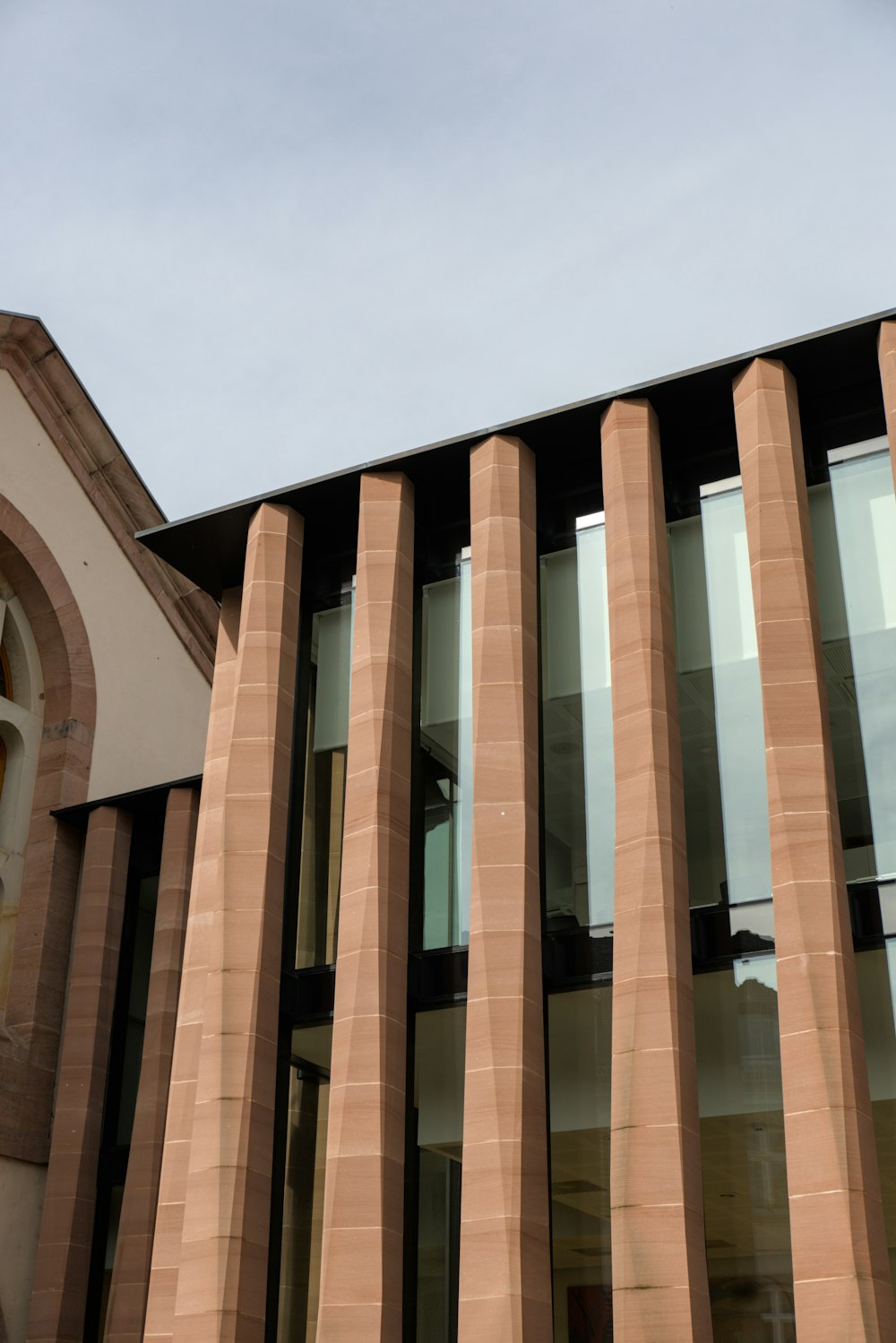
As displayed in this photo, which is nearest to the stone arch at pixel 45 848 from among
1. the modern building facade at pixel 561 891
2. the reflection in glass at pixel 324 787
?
the modern building facade at pixel 561 891

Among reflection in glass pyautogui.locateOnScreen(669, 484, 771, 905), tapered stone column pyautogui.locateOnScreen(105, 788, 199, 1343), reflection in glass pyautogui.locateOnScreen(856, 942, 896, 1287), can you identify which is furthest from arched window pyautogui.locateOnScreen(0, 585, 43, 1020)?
reflection in glass pyautogui.locateOnScreen(856, 942, 896, 1287)

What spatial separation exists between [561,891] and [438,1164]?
2545mm

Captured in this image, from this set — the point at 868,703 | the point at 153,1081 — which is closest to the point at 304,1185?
the point at 153,1081

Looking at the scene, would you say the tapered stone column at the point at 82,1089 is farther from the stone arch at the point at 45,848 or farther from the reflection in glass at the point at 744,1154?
the reflection in glass at the point at 744,1154

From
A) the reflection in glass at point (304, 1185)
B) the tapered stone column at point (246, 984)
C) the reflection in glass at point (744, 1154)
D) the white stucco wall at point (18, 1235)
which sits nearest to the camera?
the reflection in glass at point (744, 1154)

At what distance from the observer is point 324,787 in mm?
14016

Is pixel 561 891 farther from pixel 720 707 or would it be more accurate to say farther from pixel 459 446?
pixel 459 446

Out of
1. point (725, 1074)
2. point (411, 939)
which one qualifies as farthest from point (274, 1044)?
point (725, 1074)

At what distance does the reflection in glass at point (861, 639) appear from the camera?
36.3 feet

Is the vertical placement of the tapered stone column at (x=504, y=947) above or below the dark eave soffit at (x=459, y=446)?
below

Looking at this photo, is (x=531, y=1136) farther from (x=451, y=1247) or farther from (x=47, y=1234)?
(x=47, y=1234)

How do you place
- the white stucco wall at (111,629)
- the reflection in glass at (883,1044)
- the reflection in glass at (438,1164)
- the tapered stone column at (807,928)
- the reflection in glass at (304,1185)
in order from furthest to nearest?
the white stucco wall at (111,629) < the reflection in glass at (304,1185) < the reflection in glass at (438,1164) < the reflection in glass at (883,1044) < the tapered stone column at (807,928)

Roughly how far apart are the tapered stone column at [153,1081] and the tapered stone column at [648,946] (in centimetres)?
769

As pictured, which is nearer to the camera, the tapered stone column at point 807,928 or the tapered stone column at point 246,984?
→ the tapered stone column at point 807,928
